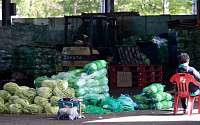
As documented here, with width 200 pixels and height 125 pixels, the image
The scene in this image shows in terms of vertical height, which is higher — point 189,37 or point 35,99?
point 189,37

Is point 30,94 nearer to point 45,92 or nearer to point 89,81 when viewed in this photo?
point 45,92

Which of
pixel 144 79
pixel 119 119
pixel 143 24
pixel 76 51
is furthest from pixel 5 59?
pixel 119 119

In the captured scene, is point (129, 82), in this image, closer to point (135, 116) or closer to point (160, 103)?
point (160, 103)

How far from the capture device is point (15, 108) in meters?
10.6

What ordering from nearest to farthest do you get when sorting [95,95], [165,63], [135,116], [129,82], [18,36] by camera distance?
1. [135,116]
2. [95,95]
3. [129,82]
4. [165,63]
5. [18,36]

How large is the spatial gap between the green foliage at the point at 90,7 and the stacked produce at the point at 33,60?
2018 cm

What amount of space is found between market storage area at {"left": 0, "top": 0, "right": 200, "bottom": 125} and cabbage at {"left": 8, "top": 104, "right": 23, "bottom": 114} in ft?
0.08

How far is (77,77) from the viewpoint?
1188 centimetres

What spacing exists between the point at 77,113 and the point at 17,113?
1757mm

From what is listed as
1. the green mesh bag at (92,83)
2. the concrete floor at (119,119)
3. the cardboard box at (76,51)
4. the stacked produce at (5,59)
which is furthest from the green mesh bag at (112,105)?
the stacked produce at (5,59)

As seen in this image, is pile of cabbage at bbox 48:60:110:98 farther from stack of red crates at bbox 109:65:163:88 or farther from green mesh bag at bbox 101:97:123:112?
stack of red crates at bbox 109:65:163:88

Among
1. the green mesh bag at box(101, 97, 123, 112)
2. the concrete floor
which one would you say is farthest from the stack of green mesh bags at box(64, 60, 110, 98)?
the concrete floor

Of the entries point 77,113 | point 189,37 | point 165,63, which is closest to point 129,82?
point 189,37

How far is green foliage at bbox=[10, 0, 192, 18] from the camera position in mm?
43625
